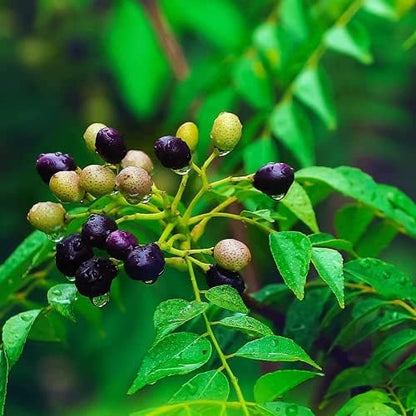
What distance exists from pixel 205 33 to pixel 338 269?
2.04m

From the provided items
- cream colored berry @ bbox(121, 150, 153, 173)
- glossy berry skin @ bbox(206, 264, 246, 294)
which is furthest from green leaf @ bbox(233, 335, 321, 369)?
cream colored berry @ bbox(121, 150, 153, 173)

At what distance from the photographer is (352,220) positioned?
1.59 metres

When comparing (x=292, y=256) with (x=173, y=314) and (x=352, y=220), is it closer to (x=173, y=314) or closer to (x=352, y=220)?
(x=173, y=314)

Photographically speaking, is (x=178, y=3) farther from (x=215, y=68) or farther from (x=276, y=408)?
(x=276, y=408)

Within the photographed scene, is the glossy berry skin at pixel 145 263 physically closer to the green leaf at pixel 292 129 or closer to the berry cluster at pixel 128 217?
the berry cluster at pixel 128 217

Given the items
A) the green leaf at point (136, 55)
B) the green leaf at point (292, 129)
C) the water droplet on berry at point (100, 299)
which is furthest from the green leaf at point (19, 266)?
the green leaf at point (136, 55)

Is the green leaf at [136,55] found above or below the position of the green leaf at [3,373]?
below

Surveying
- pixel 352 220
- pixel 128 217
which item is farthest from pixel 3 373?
pixel 352 220

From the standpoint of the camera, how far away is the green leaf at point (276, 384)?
1089 millimetres

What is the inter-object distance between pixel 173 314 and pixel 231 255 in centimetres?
12

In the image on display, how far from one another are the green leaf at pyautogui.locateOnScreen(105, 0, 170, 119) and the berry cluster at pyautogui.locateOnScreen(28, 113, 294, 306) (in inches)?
71.2

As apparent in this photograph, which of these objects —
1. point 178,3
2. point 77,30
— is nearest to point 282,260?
point 178,3

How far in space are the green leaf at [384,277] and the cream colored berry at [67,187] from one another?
0.38 m

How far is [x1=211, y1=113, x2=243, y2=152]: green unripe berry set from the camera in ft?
4.09
